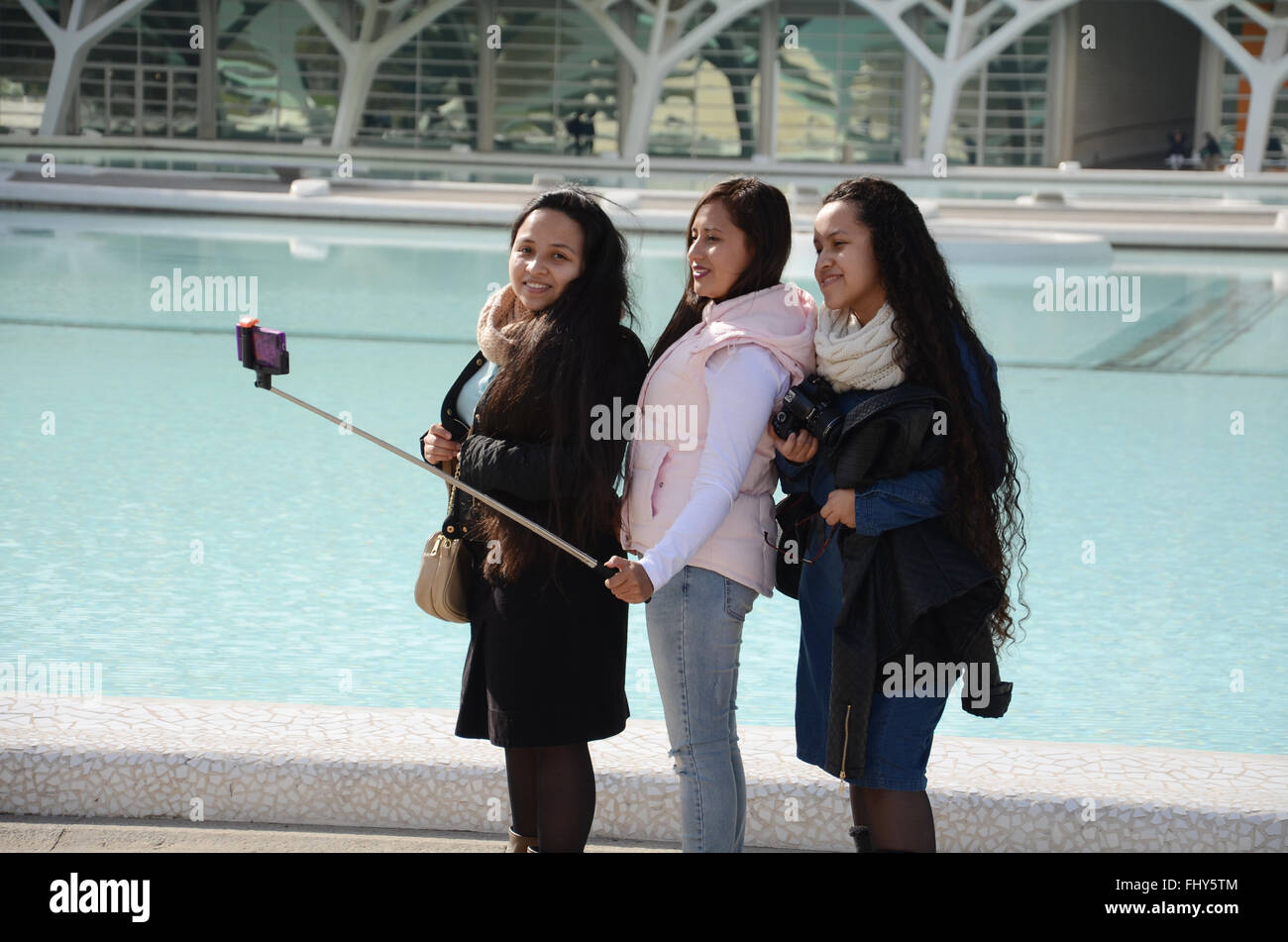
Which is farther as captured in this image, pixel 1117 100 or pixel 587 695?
pixel 1117 100

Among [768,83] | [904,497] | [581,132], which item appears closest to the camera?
[904,497]

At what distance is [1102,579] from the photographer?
245 inches

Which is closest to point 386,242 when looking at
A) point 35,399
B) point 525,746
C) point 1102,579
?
point 35,399

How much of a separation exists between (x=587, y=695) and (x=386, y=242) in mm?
16382

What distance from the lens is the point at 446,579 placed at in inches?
117

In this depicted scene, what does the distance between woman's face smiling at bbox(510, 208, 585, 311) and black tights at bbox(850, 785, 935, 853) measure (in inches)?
45.8

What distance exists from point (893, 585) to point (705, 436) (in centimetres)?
46

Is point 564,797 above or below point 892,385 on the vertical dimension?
below

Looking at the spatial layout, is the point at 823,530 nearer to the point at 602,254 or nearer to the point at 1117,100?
the point at 602,254

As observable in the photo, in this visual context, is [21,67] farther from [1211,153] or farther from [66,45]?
[1211,153]

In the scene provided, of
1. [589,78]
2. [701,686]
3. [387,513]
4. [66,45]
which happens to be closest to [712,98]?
[589,78]

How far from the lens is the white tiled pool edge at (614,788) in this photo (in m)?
3.16

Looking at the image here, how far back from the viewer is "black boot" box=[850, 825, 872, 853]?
8.89 ft
